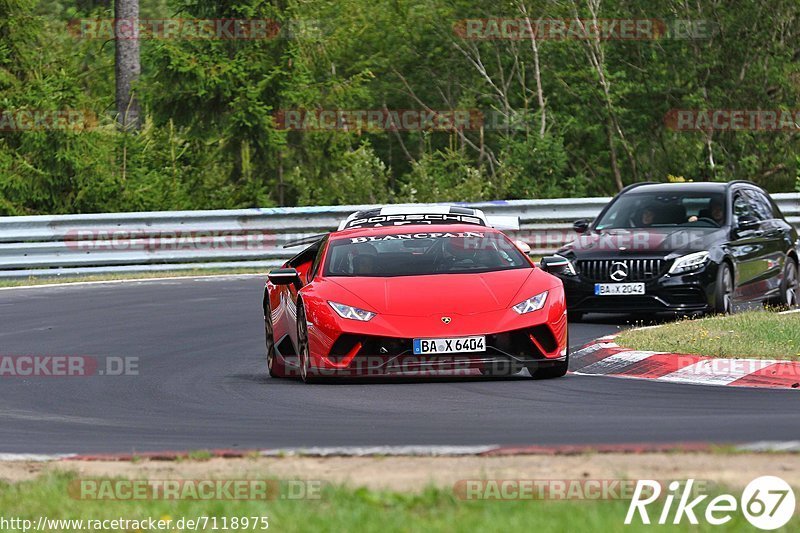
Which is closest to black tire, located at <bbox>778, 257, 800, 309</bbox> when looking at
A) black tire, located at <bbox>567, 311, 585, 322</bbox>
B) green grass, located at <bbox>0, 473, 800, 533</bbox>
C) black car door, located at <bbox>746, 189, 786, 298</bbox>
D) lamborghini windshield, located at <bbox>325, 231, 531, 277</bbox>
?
black car door, located at <bbox>746, 189, 786, 298</bbox>

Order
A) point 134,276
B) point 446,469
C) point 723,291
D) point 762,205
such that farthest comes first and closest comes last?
1. point 134,276
2. point 762,205
3. point 723,291
4. point 446,469

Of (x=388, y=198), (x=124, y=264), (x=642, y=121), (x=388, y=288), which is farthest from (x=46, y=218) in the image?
(x=642, y=121)

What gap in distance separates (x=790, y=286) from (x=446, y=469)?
12363mm

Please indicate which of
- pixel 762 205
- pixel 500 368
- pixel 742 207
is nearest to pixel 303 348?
pixel 500 368

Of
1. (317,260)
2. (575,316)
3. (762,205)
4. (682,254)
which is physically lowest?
(575,316)

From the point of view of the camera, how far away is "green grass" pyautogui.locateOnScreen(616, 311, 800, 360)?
12.7m

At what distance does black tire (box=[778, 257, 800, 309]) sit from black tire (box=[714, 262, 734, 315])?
147 centimetres

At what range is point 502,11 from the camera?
3716 centimetres

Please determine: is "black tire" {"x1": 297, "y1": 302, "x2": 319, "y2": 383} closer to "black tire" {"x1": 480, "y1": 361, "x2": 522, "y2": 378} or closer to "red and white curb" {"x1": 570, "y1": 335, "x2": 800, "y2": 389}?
"black tire" {"x1": 480, "y1": 361, "x2": 522, "y2": 378}

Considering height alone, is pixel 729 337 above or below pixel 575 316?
above

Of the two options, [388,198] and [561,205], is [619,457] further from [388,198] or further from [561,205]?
[388,198]

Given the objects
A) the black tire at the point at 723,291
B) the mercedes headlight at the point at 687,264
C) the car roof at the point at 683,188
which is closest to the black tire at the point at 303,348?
the mercedes headlight at the point at 687,264

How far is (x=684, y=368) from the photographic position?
12500 mm

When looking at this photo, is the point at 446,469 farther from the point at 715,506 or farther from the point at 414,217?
the point at 414,217
